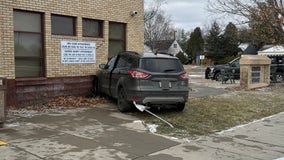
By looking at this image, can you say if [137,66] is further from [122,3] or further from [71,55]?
[122,3]

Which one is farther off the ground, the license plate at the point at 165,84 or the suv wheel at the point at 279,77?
the license plate at the point at 165,84

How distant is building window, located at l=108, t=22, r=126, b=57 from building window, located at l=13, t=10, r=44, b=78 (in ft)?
11.1

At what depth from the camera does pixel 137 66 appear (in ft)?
33.7

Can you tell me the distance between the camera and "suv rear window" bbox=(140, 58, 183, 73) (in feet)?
33.8

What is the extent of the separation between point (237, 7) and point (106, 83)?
13462 millimetres

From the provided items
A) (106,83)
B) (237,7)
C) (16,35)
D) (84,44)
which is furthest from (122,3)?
(237,7)

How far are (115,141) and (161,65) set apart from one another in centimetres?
350

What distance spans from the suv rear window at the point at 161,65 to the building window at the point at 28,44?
3881mm

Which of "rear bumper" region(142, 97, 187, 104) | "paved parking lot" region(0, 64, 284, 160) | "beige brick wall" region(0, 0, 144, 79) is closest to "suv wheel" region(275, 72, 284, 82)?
"beige brick wall" region(0, 0, 144, 79)

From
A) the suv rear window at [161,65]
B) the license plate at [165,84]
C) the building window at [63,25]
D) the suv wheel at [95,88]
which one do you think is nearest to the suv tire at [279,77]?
the suv wheel at [95,88]

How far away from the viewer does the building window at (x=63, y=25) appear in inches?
493

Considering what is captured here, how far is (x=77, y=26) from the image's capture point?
1319 centimetres

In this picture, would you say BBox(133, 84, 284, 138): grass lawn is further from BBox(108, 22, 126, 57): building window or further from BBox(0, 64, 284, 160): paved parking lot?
BBox(108, 22, 126, 57): building window

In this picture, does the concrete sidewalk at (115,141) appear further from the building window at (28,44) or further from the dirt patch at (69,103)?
the building window at (28,44)
